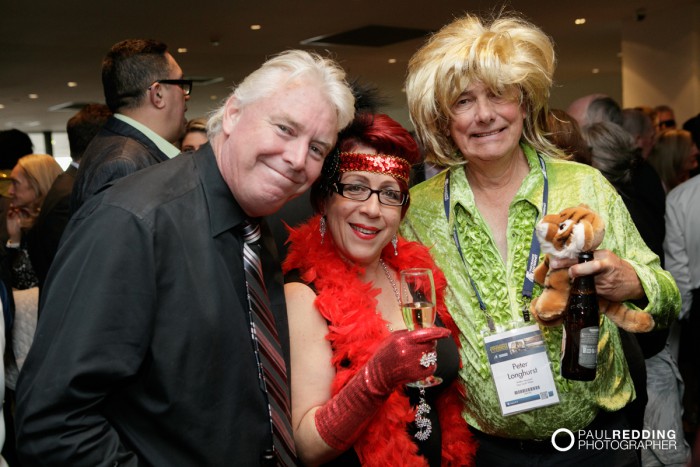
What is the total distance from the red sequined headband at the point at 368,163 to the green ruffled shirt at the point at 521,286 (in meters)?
0.27

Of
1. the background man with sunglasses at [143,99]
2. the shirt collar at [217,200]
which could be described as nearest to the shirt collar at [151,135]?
the background man with sunglasses at [143,99]

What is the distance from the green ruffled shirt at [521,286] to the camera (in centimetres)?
185

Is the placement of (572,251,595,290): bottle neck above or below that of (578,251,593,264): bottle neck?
below

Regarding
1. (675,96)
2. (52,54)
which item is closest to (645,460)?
(675,96)

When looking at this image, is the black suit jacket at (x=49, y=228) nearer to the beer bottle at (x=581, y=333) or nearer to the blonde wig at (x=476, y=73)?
the blonde wig at (x=476, y=73)

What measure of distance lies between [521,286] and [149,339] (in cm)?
103

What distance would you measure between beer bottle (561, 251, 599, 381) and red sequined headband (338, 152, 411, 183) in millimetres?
557

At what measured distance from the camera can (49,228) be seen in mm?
3291

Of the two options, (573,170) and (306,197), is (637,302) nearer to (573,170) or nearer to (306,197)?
(573,170)

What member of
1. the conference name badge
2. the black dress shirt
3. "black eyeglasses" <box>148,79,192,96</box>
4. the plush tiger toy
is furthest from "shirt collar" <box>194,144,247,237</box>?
"black eyeglasses" <box>148,79,192,96</box>

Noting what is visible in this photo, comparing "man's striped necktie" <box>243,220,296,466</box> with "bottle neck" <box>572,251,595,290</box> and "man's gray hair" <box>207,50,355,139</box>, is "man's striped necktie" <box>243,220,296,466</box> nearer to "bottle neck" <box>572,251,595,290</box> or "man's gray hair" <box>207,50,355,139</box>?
"man's gray hair" <box>207,50,355,139</box>

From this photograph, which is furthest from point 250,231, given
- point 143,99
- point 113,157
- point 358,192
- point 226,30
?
point 226,30

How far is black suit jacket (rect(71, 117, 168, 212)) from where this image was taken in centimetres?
255

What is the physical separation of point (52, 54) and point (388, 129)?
9140mm
